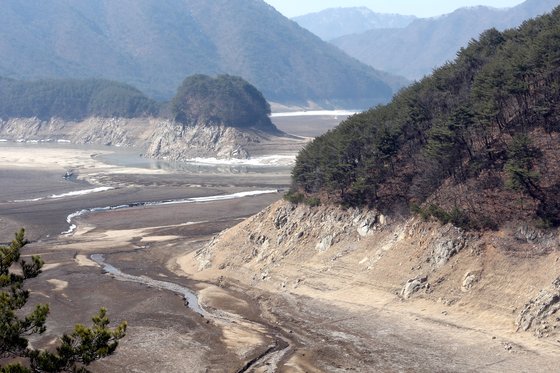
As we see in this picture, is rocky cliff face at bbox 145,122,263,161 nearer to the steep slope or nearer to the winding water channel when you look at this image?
the winding water channel

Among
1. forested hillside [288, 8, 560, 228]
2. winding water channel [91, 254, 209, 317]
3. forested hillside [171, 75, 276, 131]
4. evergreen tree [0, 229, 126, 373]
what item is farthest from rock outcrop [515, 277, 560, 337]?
forested hillside [171, 75, 276, 131]

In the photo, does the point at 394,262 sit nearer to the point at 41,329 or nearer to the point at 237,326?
the point at 237,326

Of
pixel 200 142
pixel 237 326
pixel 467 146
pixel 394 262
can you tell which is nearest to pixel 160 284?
pixel 237 326

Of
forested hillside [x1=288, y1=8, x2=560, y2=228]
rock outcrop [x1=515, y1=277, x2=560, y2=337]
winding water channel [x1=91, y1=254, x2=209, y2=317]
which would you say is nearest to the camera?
rock outcrop [x1=515, y1=277, x2=560, y2=337]

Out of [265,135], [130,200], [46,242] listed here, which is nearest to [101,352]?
[46,242]

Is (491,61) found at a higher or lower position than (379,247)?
higher

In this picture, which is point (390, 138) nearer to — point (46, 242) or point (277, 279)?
point (277, 279)
